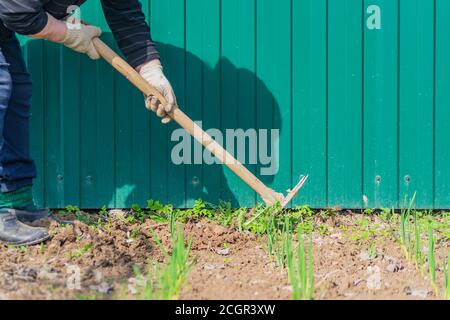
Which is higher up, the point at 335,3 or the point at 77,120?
the point at 335,3

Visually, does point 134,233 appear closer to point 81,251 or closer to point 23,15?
point 81,251

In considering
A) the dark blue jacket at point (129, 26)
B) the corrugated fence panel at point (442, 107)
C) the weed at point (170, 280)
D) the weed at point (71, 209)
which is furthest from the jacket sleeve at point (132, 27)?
the corrugated fence panel at point (442, 107)

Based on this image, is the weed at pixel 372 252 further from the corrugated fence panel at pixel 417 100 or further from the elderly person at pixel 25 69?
the elderly person at pixel 25 69

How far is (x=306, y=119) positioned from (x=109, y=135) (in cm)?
113

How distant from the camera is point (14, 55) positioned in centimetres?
392

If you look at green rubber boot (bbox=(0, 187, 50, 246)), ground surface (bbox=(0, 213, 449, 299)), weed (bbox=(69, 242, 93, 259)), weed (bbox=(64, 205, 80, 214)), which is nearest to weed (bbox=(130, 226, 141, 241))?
ground surface (bbox=(0, 213, 449, 299))

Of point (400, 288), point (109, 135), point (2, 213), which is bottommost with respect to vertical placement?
point (400, 288)

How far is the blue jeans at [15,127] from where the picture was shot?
386 centimetres

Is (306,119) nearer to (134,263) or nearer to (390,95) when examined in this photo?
(390,95)

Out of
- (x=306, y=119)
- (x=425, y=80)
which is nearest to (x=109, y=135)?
(x=306, y=119)

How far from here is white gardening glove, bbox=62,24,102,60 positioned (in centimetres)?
384

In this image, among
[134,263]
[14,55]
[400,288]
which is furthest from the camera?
[14,55]

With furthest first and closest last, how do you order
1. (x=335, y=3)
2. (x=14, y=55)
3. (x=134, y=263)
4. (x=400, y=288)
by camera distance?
(x=335, y=3) < (x=14, y=55) < (x=134, y=263) < (x=400, y=288)

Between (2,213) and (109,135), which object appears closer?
(2,213)
